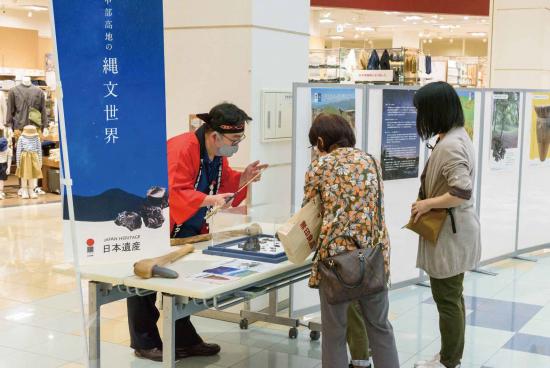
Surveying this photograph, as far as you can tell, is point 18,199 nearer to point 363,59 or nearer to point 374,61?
point 363,59

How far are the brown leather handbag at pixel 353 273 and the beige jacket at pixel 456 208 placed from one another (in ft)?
1.89

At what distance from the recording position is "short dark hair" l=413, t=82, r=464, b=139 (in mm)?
3580

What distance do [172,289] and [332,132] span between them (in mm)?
1002

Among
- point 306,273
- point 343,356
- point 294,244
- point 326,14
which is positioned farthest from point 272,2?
point 326,14

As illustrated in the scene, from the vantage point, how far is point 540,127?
703cm

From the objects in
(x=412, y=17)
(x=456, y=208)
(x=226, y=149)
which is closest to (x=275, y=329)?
(x=226, y=149)

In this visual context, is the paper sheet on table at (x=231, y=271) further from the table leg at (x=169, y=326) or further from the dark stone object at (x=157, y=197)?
the dark stone object at (x=157, y=197)

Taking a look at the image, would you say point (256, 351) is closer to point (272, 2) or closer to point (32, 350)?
point (32, 350)

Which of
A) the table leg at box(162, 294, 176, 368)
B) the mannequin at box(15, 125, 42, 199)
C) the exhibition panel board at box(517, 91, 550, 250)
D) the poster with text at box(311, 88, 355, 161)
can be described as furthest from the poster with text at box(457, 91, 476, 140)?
the mannequin at box(15, 125, 42, 199)

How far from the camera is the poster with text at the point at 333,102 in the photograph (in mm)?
4680

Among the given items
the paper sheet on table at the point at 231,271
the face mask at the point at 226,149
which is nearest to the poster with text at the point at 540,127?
the face mask at the point at 226,149

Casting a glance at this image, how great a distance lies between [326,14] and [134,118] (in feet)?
46.0

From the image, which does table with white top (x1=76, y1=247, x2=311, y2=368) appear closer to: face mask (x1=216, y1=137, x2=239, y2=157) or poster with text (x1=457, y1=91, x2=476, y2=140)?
face mask (x1=216, y1=137, x2=239, y2=157)

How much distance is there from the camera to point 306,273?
12.9 feet
